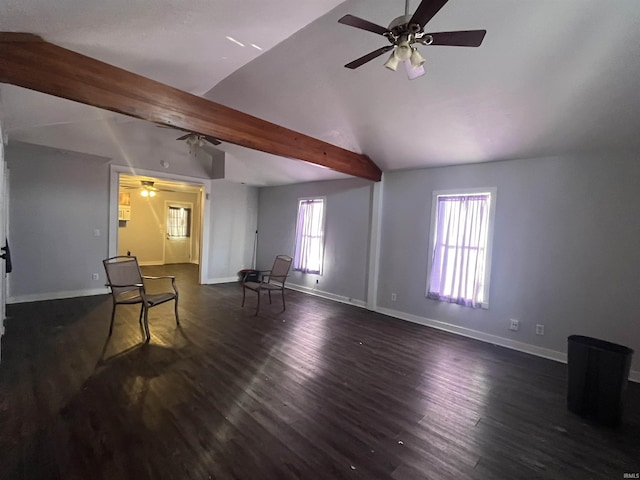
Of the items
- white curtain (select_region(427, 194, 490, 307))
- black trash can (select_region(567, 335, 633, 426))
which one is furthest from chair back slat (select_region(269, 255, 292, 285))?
black trash can (select_region(567, 335, 633, 426))

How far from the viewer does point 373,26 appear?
174 centimetres

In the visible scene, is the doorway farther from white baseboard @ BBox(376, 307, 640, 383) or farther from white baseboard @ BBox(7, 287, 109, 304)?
white baseboard @ BBox(376, 307, 640, 383)

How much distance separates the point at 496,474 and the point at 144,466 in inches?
79.2

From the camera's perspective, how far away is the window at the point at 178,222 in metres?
9.15

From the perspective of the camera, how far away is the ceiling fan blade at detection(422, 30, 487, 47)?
172 centimetres

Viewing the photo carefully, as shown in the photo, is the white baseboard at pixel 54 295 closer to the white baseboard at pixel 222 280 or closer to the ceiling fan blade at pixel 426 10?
the white baseboard at pixel 222 280

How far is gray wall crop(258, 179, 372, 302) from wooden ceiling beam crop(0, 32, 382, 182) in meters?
1.84

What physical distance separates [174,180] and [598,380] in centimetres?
688

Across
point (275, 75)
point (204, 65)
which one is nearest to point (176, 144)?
point (275, 75)

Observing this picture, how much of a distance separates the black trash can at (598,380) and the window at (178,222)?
978 centimetres

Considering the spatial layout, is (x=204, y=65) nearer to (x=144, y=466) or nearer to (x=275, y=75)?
(x=275, y=75)

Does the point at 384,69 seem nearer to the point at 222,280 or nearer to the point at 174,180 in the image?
the point at 174,180

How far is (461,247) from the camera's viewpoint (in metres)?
4.00

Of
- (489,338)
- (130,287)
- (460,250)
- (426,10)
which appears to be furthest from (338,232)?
(426,10)
